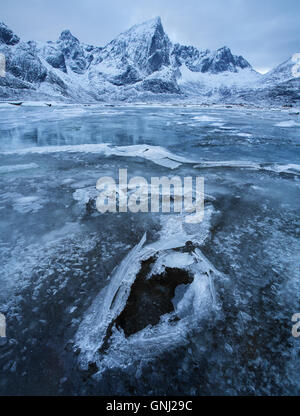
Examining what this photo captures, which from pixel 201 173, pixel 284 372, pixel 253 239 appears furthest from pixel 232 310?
pixel 201 173

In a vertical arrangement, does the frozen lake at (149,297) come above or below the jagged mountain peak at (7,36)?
below

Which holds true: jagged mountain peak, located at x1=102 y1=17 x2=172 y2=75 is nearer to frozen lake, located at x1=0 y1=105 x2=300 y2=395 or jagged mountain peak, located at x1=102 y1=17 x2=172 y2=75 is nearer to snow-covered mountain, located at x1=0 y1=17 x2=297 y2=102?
snow-covered mountain, located at x1=0 y1=17 x2=297 y2=102

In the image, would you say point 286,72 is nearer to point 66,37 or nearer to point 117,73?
point 117,73

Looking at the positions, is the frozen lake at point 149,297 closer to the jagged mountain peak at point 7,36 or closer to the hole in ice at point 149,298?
the hole in ice at point 149,298

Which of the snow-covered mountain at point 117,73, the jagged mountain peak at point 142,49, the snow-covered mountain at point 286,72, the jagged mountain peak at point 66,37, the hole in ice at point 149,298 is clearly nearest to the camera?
the hole in ice at point 149,298

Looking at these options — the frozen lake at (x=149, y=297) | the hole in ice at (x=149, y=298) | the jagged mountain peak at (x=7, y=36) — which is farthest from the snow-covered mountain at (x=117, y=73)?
the hole in ice at (x=149, y=298)

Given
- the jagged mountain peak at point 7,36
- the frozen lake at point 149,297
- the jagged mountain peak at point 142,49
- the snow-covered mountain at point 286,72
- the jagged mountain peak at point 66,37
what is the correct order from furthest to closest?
1. the jagged mountain peak at point 66,37
2. the jagged mountain peak at point 142,49
3. the snow-covered mountain at point 286,72
4. the jagged mountain peak at point 7,36
5. the frozen lake at point 149,297

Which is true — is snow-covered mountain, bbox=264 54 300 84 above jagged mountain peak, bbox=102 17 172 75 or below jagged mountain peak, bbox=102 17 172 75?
below

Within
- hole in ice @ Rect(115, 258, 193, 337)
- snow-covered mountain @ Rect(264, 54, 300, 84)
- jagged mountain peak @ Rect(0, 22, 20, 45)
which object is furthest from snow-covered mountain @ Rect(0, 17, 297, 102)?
hole in ice @ Rect(115, 258, 193, 337)
